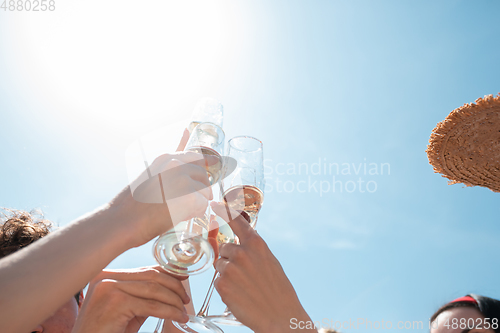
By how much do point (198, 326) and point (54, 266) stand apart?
910mm

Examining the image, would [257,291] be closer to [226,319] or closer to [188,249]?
[188,249]

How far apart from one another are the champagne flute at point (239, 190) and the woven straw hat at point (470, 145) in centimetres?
188

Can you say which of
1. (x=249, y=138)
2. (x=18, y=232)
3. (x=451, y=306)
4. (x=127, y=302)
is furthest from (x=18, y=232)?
(x=451, y=306)

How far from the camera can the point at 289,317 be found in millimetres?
1347

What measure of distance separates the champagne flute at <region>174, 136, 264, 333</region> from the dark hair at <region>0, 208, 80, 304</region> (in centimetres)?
129

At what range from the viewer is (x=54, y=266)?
115 centimetres

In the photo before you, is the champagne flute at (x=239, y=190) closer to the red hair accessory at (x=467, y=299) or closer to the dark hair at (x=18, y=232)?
the dark hair at (x=18, y=232)

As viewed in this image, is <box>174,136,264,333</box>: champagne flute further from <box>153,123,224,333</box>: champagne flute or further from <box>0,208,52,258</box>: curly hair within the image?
<box>0,208,52,258</box>: curly hair

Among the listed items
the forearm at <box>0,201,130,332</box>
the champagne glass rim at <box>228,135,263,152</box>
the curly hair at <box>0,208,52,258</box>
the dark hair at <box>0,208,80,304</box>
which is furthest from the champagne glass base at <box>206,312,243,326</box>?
the curly hair at <box>0,208,52,258</box>

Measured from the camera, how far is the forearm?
108 cm

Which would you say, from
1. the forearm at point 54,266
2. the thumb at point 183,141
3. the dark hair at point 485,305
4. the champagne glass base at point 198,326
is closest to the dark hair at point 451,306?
the dark hair at point 485,305

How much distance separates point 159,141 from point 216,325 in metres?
1.06

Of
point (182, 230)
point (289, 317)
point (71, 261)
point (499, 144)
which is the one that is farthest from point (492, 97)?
point (71, 261)

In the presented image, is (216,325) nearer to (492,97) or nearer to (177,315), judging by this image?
(177,315)
